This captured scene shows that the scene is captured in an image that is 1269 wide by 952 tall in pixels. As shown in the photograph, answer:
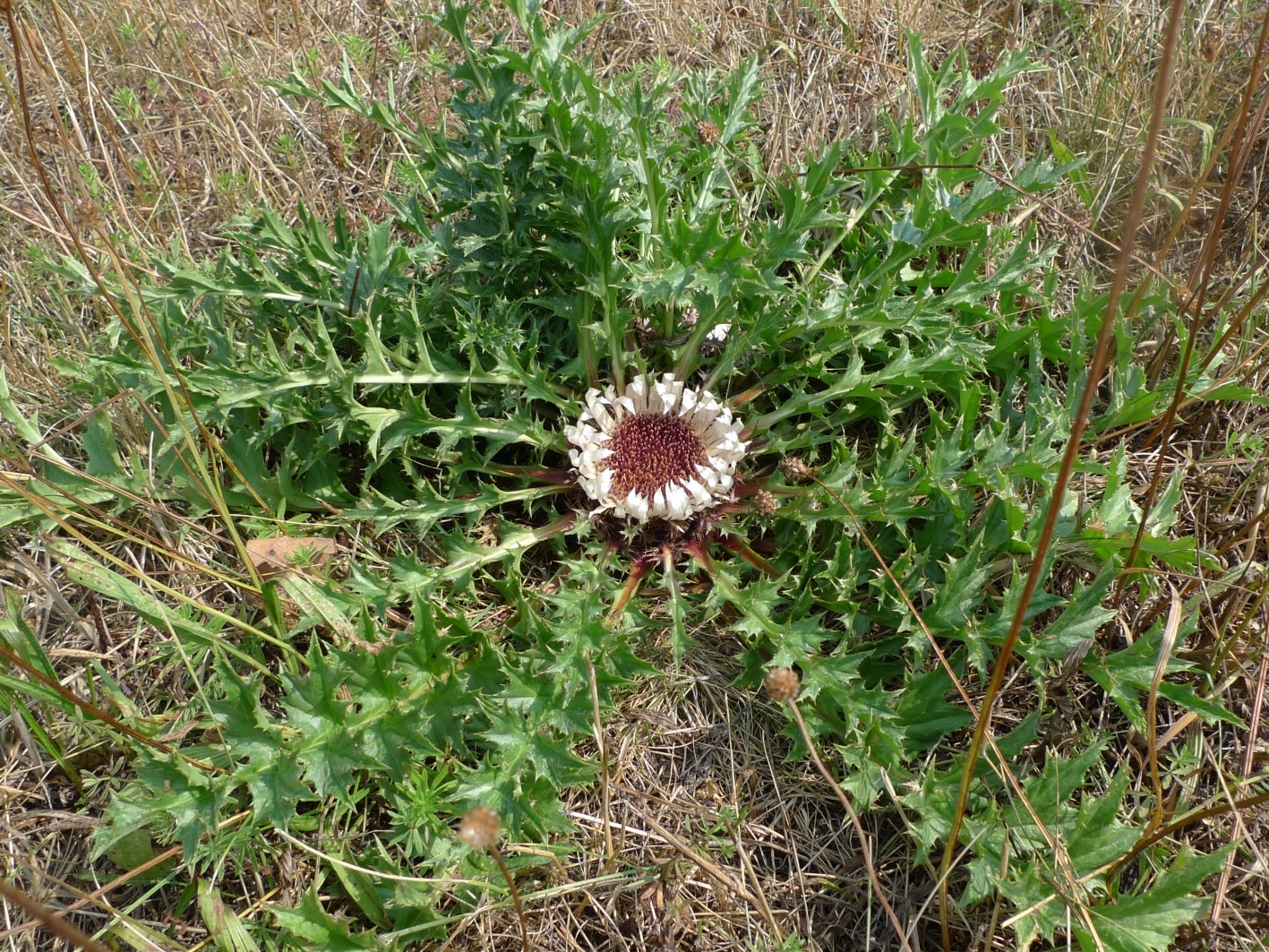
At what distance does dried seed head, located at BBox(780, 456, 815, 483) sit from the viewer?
2840mm

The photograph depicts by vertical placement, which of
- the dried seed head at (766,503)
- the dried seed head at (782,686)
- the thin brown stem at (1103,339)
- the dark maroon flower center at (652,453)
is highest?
the thin brown stem at (1103,339)

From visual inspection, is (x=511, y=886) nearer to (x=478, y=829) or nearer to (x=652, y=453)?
(x=478, y=829)

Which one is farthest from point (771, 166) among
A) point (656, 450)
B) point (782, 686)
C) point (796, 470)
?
point (782, 686)

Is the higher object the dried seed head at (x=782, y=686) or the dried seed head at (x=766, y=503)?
the dried seed head at (x=782, y=686)

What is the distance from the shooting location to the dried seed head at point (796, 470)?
2.84 metres

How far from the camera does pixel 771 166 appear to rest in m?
3.71

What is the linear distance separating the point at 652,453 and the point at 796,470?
1.77 feet

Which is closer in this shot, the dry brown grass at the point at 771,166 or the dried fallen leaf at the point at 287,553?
the dry brown grass at the point at 771,166

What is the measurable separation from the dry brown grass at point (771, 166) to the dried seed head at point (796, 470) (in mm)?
623

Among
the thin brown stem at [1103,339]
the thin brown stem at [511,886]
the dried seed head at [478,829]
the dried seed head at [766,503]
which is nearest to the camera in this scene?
the thin brown stem at [1103,339]

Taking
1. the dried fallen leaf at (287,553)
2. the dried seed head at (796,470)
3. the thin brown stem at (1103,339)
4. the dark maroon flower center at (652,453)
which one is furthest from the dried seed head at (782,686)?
the dried fallen leaf at (287,553)

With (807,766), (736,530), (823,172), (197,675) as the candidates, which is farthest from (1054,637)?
(197,675)

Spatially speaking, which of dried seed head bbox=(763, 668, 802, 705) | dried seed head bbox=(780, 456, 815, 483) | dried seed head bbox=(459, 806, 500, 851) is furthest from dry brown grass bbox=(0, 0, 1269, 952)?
dried seed head bbox=(459, 806, 500, 851)

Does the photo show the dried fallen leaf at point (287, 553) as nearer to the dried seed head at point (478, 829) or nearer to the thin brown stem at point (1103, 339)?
the dried seed head at point (478, 829)
